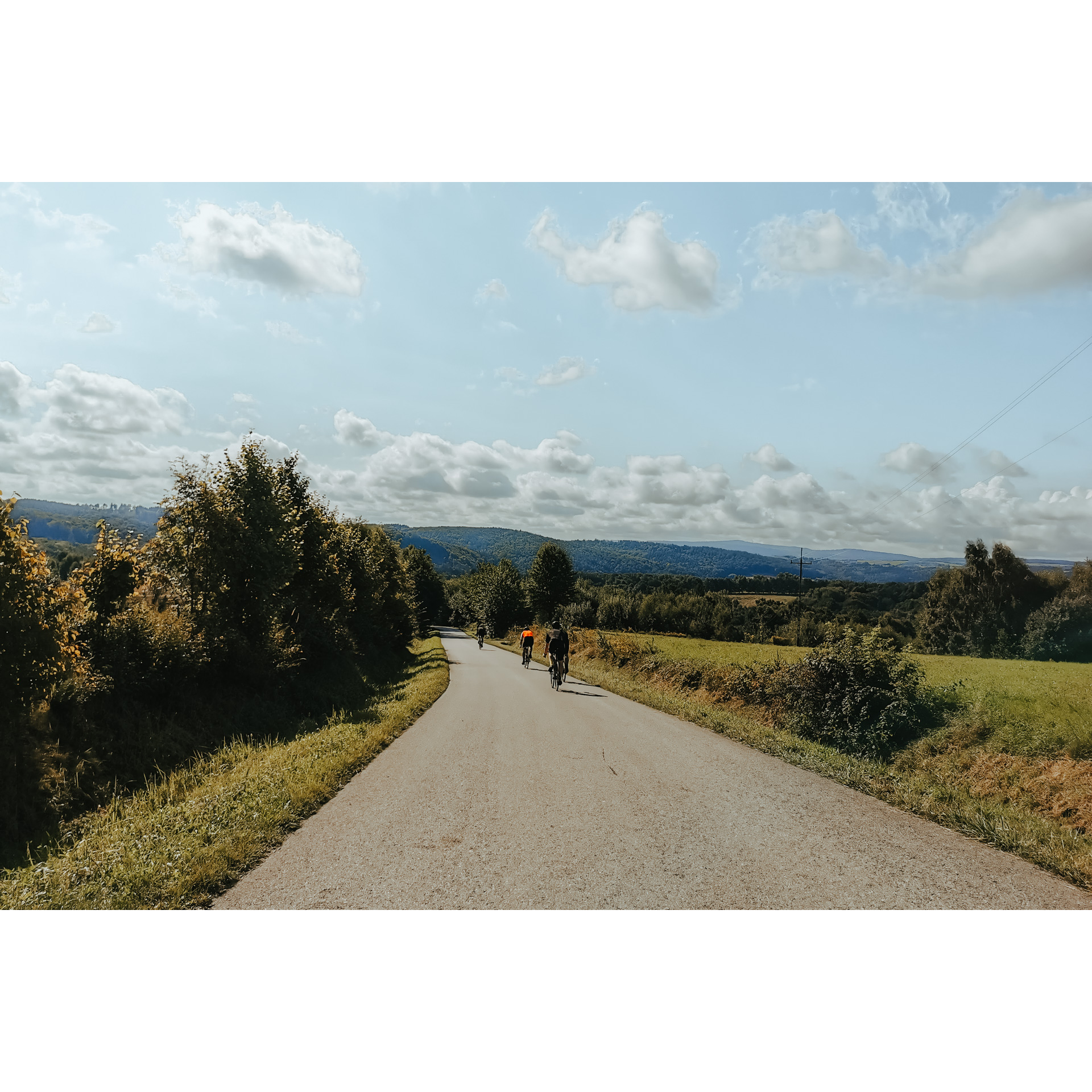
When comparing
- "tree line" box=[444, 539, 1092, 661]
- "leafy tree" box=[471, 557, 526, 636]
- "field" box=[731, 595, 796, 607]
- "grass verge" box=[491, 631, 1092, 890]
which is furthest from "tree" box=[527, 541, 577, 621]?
"grass verge" box=[491, 631, 1092, 890]

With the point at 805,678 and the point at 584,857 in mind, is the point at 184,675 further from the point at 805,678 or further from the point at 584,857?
the point at 805,678

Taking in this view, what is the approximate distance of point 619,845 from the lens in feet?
20.2

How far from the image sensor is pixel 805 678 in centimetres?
1342

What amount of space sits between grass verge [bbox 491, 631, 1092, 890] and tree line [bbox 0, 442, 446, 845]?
1124 centimetres

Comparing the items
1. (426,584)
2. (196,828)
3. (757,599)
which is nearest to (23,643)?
(196,828)

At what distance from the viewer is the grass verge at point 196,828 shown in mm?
5039

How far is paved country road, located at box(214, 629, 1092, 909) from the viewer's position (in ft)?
16.5

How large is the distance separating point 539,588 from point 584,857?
71375 mm

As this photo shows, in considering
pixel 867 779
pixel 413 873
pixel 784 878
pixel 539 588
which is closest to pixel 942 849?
pixel 784 878

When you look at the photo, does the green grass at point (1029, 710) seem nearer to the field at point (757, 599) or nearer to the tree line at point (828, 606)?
the tree line at point (828, 606)

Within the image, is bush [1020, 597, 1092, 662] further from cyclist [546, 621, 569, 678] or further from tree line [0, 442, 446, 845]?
tree line [0, 442, 446, 845]

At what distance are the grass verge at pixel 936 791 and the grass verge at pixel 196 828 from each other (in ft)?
23.4

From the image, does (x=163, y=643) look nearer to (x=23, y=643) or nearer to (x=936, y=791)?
(x=23, y=643)

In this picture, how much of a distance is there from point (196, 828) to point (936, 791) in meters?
9.00
